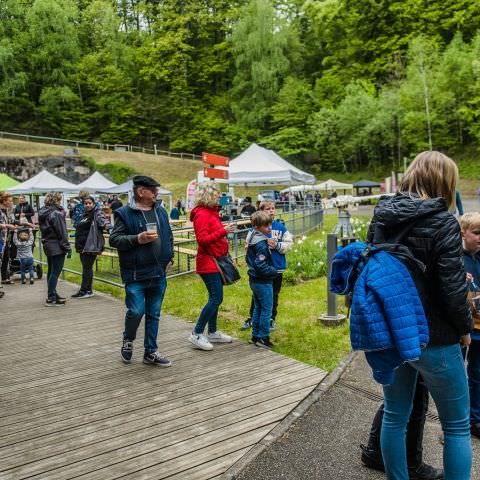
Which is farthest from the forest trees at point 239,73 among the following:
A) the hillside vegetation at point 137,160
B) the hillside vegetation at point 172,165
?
the hillside vegetation at point 137,160

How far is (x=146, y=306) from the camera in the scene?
5.15 metres

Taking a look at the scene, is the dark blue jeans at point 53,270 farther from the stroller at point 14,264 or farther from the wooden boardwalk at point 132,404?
the stroller at point 14,264

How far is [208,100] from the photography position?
63.0m

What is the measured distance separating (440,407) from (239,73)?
59220mm

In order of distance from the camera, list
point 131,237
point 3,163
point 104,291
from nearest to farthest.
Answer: point 131,237
point 104,291
point 3,163

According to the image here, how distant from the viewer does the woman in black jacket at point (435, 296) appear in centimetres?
233

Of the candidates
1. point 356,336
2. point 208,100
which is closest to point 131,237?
point 356,336

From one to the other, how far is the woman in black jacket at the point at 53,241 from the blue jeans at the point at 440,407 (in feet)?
22.0

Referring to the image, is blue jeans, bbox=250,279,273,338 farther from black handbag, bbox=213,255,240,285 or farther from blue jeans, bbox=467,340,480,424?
blue jeans, bbox=467,340,480,424

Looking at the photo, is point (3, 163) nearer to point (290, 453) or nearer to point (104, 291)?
point (104, 291)

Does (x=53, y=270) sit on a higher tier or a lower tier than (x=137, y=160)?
lower

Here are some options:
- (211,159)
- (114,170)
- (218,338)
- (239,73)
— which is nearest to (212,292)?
(218,338)

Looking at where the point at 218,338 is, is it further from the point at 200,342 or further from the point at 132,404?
the point at 132,404

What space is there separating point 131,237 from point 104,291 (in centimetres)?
502
